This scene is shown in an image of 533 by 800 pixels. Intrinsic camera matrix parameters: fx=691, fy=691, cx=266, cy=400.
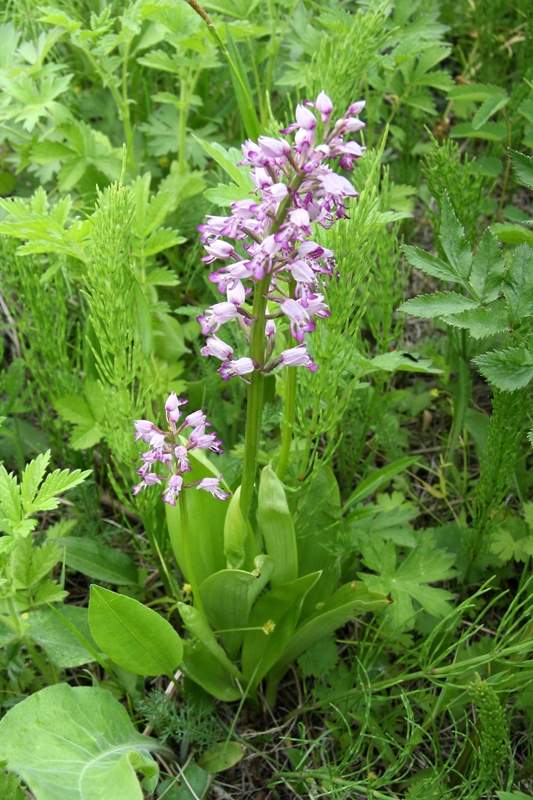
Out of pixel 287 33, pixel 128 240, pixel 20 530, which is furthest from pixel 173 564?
pixel 287 33

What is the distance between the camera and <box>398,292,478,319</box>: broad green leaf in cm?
184

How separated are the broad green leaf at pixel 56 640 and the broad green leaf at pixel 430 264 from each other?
1.47 metres

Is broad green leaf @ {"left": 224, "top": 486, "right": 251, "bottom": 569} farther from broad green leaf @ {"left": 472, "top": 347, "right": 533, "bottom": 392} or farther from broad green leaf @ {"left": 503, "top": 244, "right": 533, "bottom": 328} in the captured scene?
broad green leaf @ {"left": 503, "top": 244, "right": 533, "bottom": 328}

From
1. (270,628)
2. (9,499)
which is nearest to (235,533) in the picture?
(270,628)

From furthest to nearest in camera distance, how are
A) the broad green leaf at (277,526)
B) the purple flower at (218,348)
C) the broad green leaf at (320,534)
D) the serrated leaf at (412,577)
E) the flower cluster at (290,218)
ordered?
the broad green leaf at (320,534)
the serrated leaf at (412,577)
the broad green leaf at (277,526)
the purple flower at (218,348)
the flower cluster at (290,218)

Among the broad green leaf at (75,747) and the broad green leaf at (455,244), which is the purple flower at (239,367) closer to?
the broad green leaf at (455,244)

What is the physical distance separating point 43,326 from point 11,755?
139cm

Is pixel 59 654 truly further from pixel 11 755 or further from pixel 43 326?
pixel 43 326

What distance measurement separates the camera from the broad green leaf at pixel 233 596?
1849 millimetres

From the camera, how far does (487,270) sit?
1891mm

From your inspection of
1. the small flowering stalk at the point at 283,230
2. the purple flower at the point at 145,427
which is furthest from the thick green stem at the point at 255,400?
the purple flower at the point at 145,427

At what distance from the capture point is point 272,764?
2189 millimetres

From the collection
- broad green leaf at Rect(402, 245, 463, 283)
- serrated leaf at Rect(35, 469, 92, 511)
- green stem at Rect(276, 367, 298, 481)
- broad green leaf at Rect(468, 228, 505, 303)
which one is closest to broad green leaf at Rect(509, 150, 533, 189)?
broad green leaf at Rect(468, 228, 505, 303)

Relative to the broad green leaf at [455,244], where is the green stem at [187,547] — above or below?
below
